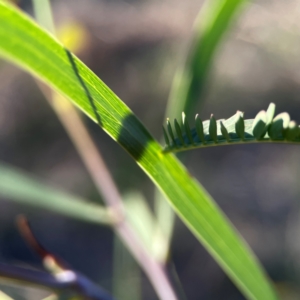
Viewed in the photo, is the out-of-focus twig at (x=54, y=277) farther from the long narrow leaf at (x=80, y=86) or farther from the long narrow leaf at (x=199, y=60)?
the long narrow leaf at (x=199, y=60)

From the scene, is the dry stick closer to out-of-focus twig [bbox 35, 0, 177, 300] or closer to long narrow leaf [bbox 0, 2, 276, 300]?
out-of-focus twig [bbox 35, 0, 177, 300]

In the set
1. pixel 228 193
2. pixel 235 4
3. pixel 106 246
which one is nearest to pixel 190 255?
pixel 228 193

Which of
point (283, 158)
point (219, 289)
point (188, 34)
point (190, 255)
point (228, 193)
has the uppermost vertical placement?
point (188, 34)

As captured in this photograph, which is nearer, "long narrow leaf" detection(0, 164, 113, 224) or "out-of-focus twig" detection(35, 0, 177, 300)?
"out-of-focus twig" detection(35, 0, 177, 300)

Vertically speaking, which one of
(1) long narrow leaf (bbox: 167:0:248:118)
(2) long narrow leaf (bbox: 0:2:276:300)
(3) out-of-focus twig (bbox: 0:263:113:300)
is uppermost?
(1) long narrow leaf (bbox: 167:0:248:118)

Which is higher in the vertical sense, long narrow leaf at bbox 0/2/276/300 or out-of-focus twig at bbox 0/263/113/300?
long narrow leaf at bbox 0/2/276/300

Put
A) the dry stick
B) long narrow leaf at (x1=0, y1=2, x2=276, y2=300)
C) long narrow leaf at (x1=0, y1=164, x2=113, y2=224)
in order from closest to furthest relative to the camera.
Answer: long narrow leaf at (x1=0, y1=2, x2=276, y2=300) → the dry stick → long narrow leaf at (x1=0, y1=164, x2=113, y2=224)

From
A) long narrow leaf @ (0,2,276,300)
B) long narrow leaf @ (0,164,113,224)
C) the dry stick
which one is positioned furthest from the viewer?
long narrow leaf @ (0,164,113,224)

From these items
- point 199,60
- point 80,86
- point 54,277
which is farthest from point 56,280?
point 199,60

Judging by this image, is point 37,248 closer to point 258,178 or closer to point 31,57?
point 31,57

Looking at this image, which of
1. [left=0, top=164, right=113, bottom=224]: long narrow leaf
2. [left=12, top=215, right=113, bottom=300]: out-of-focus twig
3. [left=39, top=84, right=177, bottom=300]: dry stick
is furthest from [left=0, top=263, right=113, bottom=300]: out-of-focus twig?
→ [left=0, top=164, right=113, bottom=224]: long narrow leaf

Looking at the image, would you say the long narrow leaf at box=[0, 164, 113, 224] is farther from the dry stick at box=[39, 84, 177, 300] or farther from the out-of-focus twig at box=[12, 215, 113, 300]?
the out-of-focus twig at box=[12, 215, 113, 300]
